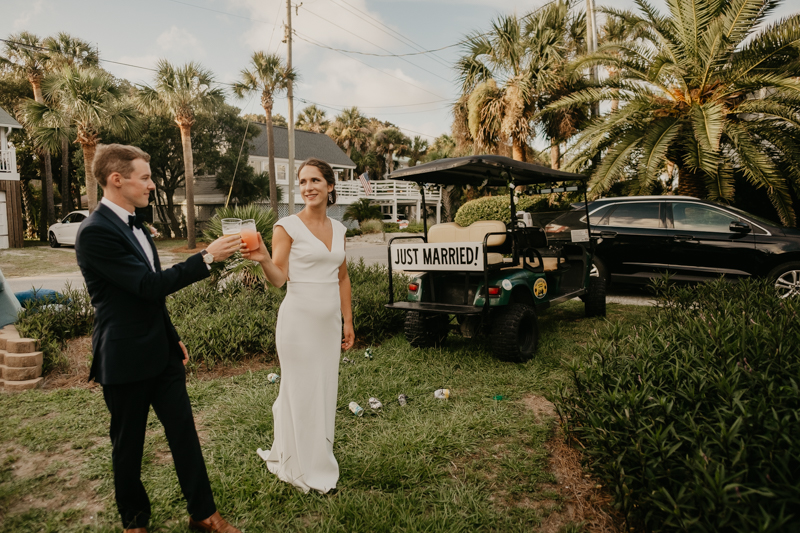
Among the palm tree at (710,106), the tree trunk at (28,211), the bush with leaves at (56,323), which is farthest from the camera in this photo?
the tree trunk at (28,211)

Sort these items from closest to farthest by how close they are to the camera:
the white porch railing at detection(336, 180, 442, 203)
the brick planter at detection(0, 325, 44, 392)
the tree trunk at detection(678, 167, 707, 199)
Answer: the brick planter at detection(0, 325, 44, 392) < the tree trunk at detection(678, 167, 707, 199) < the white porch railing at detection(336, 180, 442, 203)

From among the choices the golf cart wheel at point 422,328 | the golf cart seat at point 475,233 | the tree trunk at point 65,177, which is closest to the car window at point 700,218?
the golf cart seat at point 475,233

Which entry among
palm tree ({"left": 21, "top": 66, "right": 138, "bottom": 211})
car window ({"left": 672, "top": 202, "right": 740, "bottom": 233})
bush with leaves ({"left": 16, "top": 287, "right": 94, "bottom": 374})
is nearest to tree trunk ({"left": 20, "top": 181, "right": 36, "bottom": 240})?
palm tree ({"left": 21, "top": 66, "right": 138, "bottom": 211})

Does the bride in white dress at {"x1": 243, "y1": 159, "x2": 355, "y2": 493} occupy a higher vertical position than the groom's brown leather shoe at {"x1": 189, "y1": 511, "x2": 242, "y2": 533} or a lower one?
higher

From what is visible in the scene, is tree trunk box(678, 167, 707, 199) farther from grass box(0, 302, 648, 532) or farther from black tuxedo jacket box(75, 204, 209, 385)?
black tuxedo jacket box(75, 204, 209, 385)

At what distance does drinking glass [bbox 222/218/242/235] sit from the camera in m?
2.28

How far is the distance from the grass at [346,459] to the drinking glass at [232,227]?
1535 millimetres

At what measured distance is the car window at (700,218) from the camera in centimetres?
795

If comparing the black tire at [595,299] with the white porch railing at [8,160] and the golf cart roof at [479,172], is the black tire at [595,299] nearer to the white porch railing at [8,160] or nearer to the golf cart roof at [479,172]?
the golf cart roof at [479,172]

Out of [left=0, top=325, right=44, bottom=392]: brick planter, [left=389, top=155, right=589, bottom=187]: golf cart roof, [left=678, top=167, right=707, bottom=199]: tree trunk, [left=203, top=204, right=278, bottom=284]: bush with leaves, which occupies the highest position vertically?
[left=678, top=167, right=707, bottom=199]: tree trunk

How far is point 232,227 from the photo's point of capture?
2.33 metres

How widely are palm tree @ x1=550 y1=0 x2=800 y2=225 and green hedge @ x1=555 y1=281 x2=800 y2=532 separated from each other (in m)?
7.21

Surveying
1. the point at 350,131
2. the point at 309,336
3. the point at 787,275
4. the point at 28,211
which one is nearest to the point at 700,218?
the point at 787,275

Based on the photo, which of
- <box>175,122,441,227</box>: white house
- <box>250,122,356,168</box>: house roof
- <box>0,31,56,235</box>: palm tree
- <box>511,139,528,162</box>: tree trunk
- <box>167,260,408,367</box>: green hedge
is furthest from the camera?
<box>250,122,356,168</box>: house roof
